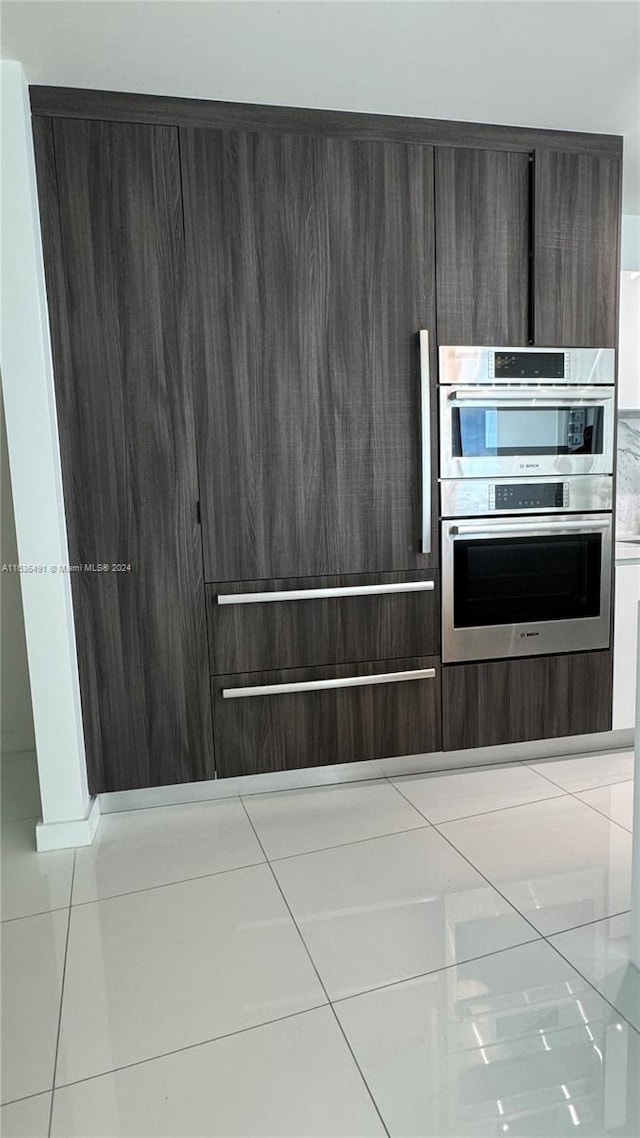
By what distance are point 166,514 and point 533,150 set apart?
1942 millimetres

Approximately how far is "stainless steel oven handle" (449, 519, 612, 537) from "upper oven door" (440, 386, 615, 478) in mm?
197

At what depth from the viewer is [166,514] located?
239 cm

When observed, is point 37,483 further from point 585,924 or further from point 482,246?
point 585,924

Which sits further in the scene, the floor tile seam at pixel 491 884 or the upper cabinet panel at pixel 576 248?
the upper cabinet panel at pixel 576 248

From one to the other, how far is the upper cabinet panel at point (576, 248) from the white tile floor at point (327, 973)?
5.95ft

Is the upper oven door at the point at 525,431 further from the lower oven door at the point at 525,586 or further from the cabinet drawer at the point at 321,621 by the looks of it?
the cabinet drawer at the point at 321,621

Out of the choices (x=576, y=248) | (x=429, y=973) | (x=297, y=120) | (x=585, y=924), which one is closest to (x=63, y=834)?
(x=429, y=973)

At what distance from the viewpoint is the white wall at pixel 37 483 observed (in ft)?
6.84

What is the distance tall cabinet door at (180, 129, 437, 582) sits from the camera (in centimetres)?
235

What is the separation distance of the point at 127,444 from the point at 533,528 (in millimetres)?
1567

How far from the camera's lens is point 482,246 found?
2561mm

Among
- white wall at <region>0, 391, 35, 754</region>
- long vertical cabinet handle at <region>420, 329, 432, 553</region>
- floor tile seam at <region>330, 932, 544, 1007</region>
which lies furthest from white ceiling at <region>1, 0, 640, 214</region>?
floor tile seam at <region>330, 932, 544, 1007</region>

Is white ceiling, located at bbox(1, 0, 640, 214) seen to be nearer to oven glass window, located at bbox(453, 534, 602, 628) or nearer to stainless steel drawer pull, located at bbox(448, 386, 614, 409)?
stainless steel drawer pull, located at bbox(448, 386, 614, 409)

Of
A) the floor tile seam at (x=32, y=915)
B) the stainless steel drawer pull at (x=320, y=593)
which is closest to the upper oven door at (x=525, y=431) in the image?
the stainless steel drawer pull at (x=320, y=593)
